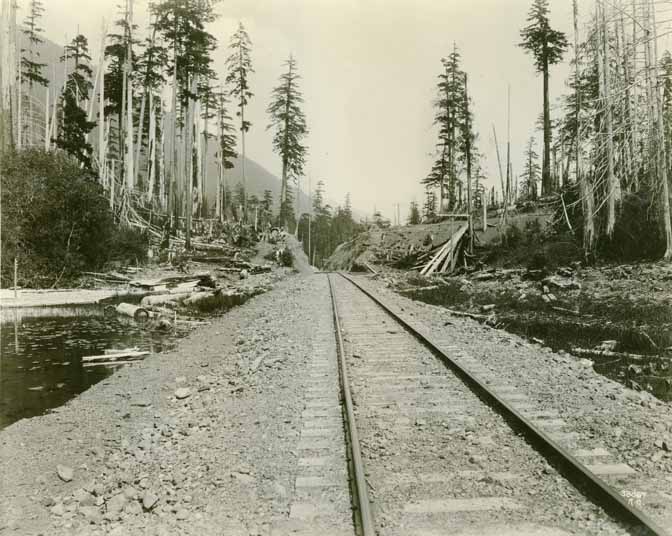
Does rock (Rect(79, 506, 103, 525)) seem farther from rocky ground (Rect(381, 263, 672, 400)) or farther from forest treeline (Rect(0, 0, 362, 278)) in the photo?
forest treeline (Rect(0, 0, 362, 278))

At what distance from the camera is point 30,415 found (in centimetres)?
735

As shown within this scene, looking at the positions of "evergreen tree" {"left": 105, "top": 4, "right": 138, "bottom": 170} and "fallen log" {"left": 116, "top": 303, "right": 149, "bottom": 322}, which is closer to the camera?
"fallen log" {"left": 116, "top": 303, "right": 149, "bottom": 322}

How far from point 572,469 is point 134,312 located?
13.6 m

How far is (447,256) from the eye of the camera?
92.0ft

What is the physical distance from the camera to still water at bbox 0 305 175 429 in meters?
8.11

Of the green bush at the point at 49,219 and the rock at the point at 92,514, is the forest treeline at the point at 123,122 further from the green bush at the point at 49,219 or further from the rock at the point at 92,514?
the rock at the point at 92,514

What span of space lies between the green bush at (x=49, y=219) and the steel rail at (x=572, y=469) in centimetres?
1845

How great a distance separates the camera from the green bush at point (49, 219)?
63.3 ft

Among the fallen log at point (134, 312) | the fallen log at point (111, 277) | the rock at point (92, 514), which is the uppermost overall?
the fallen log at point (111, 277)

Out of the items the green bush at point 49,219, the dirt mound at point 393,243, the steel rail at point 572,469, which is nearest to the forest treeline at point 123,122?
the green bush at point 49,219

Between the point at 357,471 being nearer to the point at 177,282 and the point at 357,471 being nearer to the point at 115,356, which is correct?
the point at 115,356

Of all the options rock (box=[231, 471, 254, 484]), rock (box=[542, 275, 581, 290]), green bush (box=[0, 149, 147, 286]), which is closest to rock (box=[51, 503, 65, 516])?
rock (box=[231, 471, 254, 484])

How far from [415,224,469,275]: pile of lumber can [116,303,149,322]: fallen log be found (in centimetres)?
1582

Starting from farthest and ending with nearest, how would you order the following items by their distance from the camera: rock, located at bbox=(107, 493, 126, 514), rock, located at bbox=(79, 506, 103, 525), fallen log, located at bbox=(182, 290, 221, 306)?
fallen log, located at bbox=(182, 290, 221, 306) < rock, located at bbox=(107, 493, 126, 514) < rock, located at bbox=(79, 506, 103, 525)
